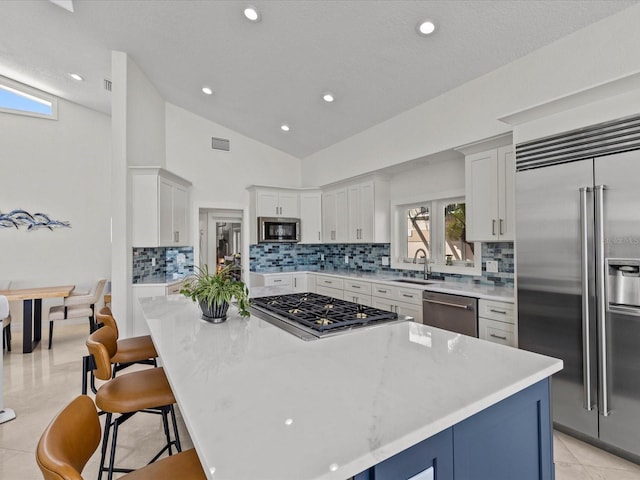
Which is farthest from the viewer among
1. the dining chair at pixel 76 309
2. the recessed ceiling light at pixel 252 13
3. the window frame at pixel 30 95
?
the window frame at pixel 30 95

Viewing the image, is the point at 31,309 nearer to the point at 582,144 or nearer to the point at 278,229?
the point at 278,229

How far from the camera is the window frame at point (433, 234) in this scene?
3996 mm

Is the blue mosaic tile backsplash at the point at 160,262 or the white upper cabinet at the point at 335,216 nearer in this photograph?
the blue mosaic tile backsplash at the point at 160,262

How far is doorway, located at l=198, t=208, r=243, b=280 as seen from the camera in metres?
5.97

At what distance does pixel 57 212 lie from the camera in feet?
19.5

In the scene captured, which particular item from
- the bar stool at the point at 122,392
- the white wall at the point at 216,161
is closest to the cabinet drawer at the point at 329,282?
the white wall at the point at 216,161

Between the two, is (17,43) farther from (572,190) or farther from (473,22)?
(572,190)

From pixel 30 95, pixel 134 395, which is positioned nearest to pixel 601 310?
pixel 134 395

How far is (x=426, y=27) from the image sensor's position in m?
2.87

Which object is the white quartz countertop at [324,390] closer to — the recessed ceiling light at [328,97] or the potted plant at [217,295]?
the potted plant at [217,295]

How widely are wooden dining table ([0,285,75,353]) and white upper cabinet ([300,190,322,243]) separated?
3556mm

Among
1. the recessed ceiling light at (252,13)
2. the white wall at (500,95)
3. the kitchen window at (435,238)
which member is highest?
the recessed ceiling light at (252,13)

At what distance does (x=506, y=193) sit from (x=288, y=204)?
11.7 feet

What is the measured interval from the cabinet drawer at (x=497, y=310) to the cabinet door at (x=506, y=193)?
619 mm
